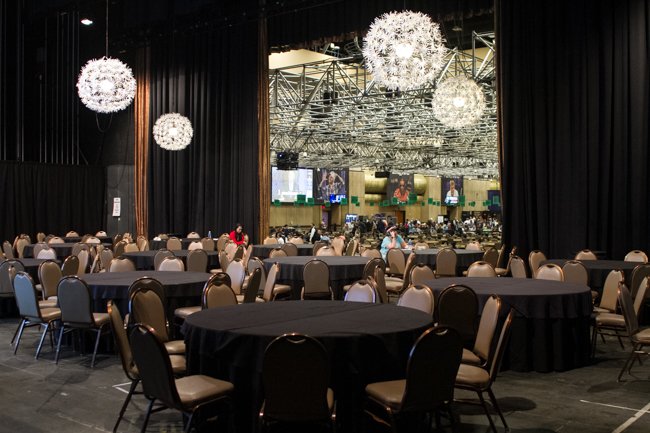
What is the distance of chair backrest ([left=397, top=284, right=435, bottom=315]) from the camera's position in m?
5.46

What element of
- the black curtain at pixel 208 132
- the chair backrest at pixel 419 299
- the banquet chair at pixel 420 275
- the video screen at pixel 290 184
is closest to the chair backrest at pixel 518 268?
the banquet chair at pixel 420 275

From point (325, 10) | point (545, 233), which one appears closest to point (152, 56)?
point (325, 10)

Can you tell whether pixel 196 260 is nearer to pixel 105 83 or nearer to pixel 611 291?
pixel 105 83

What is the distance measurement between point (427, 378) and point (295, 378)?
2.44ft

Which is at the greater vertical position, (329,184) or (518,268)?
(329,184)

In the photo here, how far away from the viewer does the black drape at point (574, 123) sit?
35.4 ft

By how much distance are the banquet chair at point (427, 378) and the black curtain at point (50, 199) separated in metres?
17.1

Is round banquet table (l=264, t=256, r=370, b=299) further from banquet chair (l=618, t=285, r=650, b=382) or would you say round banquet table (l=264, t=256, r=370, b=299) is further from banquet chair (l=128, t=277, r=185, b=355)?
banquet chair (l=618, t=285, r=650, b=382)

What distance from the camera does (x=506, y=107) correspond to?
12.1 m

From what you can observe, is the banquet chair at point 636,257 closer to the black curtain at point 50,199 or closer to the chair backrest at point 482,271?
the chair backrest at point 482,271

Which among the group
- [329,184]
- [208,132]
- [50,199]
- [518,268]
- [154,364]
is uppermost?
[208,132]

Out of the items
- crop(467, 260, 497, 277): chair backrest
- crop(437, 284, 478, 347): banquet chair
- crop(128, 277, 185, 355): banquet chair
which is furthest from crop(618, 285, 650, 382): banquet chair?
crop(128, 277, 185, 355): banquet chair

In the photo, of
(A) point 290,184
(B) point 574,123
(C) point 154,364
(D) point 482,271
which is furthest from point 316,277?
(A) point 290,184

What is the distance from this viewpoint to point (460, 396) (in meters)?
5.66
